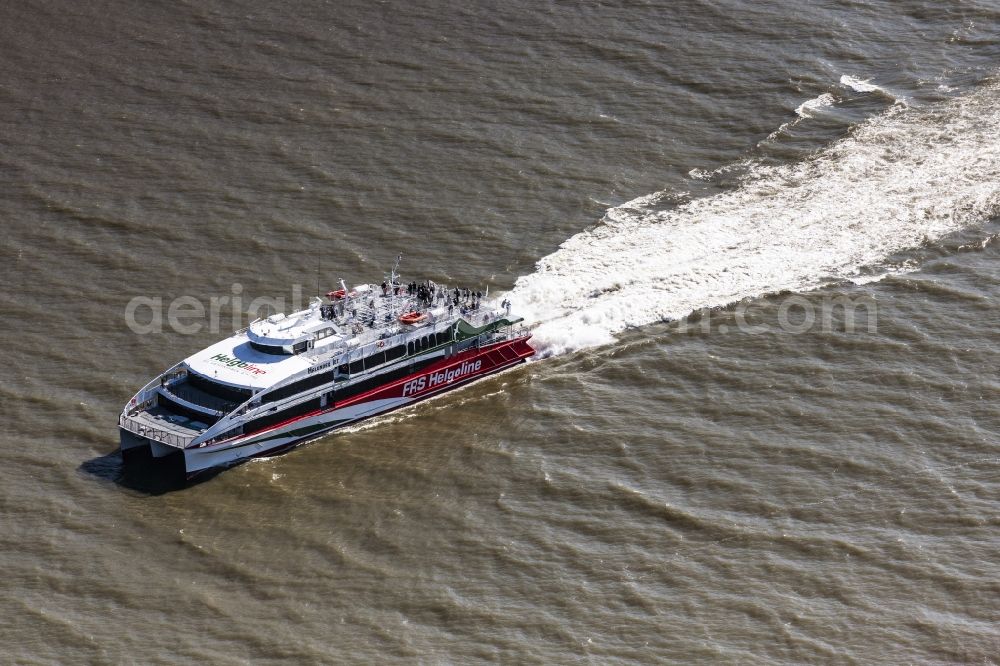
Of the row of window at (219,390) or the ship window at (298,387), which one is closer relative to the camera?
the row of window at (219,390)

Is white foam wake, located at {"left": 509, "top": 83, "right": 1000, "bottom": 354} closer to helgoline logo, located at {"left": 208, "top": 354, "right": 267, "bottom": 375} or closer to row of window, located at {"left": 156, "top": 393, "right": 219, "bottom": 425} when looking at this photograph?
helgoline logo, located at {"left": 208, "top": 354, "right": 267, "bottom": 375}

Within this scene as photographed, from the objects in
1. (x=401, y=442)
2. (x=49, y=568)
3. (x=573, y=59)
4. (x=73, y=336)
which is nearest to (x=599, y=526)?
(x=401, y=442)

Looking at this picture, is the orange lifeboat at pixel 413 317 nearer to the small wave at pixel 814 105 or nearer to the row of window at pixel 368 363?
the row of window at pixel 368 363

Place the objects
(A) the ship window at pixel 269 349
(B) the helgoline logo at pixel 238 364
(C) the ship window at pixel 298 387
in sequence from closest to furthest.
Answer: (C) the ship window at pixel 298 387 < (B) the helgoline logo at pixel 238 364 < (A) the ship window at pixel 269 349

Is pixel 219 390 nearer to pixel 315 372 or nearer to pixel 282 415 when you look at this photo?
pixel 282 415

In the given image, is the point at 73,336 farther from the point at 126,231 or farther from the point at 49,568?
the point at 49,568

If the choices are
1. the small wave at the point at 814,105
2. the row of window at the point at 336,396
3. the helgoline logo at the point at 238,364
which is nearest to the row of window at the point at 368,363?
the row of window at the point at 336,396

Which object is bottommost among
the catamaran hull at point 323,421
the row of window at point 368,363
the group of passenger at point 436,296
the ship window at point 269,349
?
the catamaran hull at point 323,421
